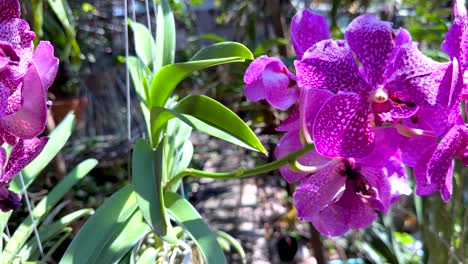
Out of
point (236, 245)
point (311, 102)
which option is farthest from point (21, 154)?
point (236, 245)

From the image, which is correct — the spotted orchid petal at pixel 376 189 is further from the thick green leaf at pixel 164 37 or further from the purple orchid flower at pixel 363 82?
the thick green leaf at pixel 164 37

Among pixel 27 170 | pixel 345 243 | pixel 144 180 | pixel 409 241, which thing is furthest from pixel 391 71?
pixel 409 241

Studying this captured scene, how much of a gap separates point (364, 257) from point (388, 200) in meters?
1.08

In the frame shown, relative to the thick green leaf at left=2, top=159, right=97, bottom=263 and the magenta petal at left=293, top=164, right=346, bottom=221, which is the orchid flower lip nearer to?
Answer: the magenta petal at left=293, top=164, right=346, bottom=221

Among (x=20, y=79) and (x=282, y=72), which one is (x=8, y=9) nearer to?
(x=20, y=79)

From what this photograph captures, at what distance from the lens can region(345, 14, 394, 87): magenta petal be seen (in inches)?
14.3

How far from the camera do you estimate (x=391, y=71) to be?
35 centimetres

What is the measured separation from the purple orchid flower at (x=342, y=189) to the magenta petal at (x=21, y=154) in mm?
210

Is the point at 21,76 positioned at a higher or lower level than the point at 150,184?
higher

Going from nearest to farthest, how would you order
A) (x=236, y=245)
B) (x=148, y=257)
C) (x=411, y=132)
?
(x=411, y=132) < (x=148, y=257) < (x=236, y=245)

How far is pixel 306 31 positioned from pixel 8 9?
240mm

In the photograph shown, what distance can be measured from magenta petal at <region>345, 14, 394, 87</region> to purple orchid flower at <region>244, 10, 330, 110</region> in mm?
59

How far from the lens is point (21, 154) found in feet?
1.05

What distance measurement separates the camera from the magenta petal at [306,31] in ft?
1.39
